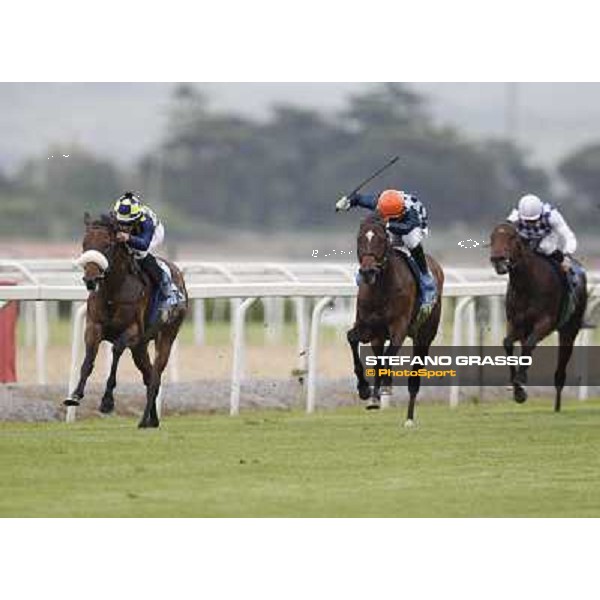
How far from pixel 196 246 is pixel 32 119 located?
36.2 feet

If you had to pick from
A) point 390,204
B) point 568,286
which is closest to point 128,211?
point 390,204

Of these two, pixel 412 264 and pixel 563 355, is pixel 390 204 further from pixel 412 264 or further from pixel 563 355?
pixel 563 355

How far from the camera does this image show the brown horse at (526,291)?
15.9 metres

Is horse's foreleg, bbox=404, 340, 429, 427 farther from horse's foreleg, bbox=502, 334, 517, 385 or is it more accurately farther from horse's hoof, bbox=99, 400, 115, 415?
horse's hoof, bbox=99, 400, 115, 415

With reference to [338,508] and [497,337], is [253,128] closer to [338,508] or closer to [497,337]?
[497,337]

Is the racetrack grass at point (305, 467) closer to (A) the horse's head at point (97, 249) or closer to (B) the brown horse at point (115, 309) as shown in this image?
(B) the brown horse at point (115, 309)

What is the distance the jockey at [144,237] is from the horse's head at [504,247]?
247cm

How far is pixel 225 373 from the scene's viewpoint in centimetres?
1942

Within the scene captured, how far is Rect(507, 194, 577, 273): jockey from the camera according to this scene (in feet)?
53.8

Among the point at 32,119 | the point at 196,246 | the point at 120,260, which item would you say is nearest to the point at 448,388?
the point at 120,260

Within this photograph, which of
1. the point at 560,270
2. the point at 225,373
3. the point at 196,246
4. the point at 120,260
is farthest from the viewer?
the point at 196,246

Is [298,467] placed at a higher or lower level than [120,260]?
lower

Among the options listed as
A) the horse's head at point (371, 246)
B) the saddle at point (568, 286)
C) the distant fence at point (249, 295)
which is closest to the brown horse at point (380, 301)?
the horse's head at point (371, 246)

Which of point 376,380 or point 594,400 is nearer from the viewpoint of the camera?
point 376,380
